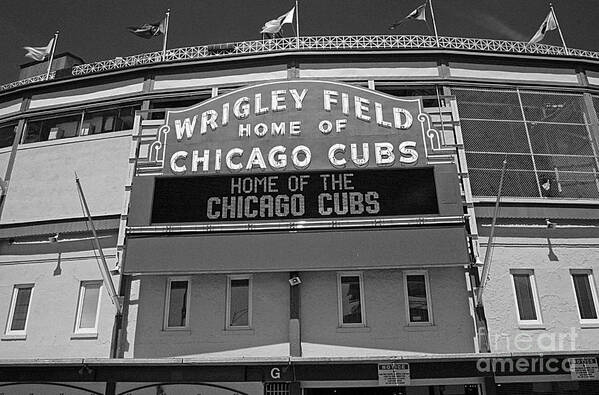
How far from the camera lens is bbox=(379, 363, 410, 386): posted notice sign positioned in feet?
43.7

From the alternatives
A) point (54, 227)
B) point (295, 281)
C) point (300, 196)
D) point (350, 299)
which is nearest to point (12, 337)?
point (54, 227)

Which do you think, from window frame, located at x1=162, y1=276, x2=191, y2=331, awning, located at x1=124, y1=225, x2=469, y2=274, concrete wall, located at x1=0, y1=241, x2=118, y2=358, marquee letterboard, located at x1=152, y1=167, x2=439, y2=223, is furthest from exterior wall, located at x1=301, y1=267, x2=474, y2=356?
concrete wall, located at x1=0, y1=241, x2=118, y2=358

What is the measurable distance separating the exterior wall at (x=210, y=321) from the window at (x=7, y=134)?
33.1 feet

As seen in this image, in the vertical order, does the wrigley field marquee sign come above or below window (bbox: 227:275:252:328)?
above

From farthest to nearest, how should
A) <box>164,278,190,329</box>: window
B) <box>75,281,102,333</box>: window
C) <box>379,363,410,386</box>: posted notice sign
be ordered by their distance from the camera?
<box>75,281,102,333</box>: window
<box>164,278,190,329</box>: window
<box>379,363,410,386</box>: posted notice sign

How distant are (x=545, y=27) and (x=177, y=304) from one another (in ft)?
60.9

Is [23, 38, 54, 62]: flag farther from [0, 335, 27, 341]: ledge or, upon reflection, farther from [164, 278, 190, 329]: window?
[164, 278, 190, 329]: window

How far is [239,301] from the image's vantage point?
53.6 feet

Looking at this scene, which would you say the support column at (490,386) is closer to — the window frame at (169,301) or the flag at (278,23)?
the window frame at (169,301)

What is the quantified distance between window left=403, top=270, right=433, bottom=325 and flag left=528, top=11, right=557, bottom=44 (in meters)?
12.1

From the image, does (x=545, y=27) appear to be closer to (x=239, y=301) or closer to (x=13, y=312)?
(x=239, y=301)

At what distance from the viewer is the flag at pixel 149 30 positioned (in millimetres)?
22736

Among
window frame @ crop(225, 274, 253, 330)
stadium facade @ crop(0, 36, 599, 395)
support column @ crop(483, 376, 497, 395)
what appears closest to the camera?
support column @ crop(483, 376, 497, 395)

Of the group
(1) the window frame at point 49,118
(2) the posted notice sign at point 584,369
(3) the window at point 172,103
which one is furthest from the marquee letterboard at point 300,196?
(1) the window frame at point 49,118
